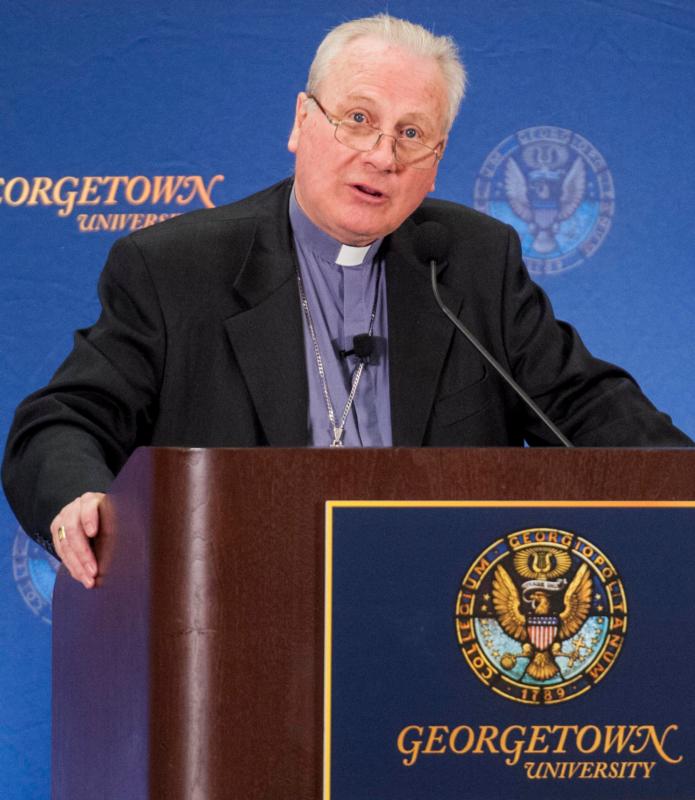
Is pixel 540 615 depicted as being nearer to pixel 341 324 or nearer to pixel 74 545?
pixel 74 545

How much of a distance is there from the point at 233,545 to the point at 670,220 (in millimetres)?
1788

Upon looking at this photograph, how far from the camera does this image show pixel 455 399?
1984 mm

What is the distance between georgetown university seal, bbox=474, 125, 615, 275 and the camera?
106 inches

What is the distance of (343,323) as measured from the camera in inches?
83.1

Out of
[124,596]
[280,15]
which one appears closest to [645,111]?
[280,15]

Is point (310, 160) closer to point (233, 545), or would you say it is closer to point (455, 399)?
point (455, 399)

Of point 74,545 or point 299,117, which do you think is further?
point 299,117

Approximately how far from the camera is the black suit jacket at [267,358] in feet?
6.16

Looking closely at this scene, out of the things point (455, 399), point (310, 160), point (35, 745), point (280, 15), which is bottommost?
point (35, 745)

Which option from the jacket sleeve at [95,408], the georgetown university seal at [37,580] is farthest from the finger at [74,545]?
the georgetown university seal at [37,580]

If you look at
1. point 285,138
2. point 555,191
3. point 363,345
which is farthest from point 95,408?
point 555,191

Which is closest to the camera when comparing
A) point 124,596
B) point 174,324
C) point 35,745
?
point 124,596

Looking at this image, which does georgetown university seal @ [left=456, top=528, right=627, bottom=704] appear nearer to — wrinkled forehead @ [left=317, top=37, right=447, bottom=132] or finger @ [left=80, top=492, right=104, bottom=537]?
finger @ [left=80, top=492, right=104, bottom=537]

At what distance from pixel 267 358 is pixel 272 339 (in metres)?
0.03
